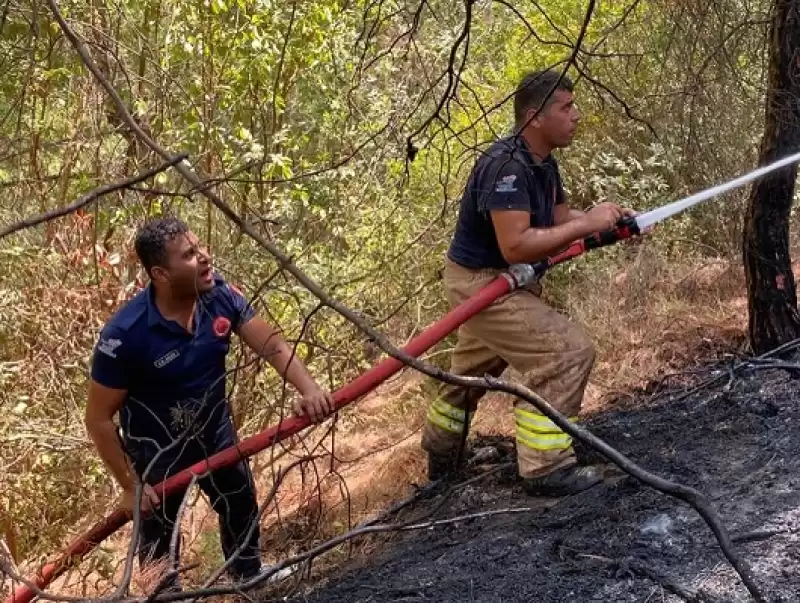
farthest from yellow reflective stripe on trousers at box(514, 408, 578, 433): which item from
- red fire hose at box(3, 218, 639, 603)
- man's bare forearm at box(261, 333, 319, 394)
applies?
man's bare forearm at box(261, 333, 319, 394)

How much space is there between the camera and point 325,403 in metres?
3.18

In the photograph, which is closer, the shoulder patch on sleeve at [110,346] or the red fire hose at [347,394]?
the red fire hose at [347,394]

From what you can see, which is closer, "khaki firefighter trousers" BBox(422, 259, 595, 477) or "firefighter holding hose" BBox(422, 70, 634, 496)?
"firefighter holding hose" BBox(422, 70, 634, 496)

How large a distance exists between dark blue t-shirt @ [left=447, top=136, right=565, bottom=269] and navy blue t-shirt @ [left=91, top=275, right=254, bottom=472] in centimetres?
98

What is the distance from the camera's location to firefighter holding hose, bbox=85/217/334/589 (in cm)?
335

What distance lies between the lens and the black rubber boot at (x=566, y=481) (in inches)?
141

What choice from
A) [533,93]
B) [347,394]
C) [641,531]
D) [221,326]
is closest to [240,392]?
[221,326]

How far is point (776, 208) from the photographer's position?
4340 millimetres

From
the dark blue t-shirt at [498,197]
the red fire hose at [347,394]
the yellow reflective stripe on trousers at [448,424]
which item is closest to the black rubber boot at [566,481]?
the yellow reflective stripe on trousers at [448,424]

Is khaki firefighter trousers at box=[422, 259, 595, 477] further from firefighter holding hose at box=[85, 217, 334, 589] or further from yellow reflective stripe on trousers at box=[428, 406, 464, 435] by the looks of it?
firefighter holding hose at box=[85, 217, 334, 589]

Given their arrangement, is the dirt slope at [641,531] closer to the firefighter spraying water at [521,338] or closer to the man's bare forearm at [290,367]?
the firefighter spraying water at [521,338]

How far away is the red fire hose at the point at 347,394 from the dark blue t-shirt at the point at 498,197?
20 cm

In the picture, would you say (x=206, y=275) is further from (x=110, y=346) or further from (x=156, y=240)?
(x=110, y=346)

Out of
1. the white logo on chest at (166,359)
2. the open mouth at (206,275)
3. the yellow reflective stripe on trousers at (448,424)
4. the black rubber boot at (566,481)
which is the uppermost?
the open mouth at (206,275)
